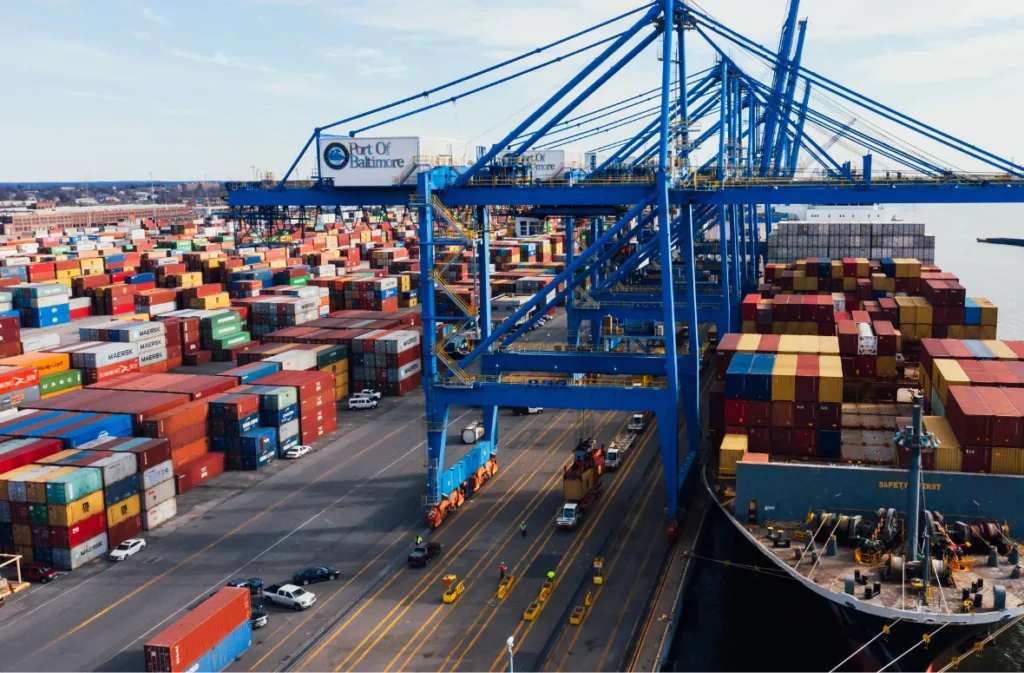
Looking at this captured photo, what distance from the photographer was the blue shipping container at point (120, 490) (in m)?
31.2

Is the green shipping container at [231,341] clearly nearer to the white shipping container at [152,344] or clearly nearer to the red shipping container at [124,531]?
the white shipping container at [152,344]

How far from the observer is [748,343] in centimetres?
3341

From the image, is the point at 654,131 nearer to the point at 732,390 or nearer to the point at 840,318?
the point at 840,318

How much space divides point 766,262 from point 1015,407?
4689 centimetres

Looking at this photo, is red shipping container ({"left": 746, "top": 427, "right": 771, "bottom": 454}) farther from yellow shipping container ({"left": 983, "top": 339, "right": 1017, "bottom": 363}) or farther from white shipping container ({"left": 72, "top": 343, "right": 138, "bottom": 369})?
white shipping container ({"left": 72, "top": 343, "right": 138, "bottom": 369})

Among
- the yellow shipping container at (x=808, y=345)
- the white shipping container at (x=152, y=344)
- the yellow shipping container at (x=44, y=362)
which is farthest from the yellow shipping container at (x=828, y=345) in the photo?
the white shipping container at (x=152, y=344)

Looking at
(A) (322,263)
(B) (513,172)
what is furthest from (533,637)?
(A) (322,263)

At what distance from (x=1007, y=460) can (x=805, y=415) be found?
17.9 feet

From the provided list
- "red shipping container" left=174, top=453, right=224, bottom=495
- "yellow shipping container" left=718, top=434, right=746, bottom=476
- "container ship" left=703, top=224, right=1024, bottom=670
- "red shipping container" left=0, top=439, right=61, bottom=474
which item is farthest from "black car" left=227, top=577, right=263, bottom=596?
"yellow shipping container" left=718, top=434, right=746, bottom=476

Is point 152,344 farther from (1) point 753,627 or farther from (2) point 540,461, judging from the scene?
(1) point 753,627

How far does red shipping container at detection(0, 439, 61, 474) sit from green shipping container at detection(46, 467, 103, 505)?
2.81 m

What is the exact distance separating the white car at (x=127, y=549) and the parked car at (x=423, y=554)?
940cm

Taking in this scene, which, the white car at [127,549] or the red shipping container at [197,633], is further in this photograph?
the white car at [127,549]

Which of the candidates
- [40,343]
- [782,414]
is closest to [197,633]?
[782,414]
